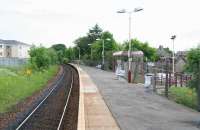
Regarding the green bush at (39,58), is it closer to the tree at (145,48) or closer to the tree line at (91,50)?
the tree line at (91,50)

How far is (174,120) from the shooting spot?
652 inches

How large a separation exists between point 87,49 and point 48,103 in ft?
445

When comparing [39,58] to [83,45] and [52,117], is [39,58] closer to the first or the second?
[52,117]

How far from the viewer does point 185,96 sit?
78.0 ft

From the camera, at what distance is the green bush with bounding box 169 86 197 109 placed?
71.7ft

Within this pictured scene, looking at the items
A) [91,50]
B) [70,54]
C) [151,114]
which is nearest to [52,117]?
[151,114]

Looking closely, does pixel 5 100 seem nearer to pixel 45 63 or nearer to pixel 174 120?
pixel 174 120

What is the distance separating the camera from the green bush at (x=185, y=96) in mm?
21859

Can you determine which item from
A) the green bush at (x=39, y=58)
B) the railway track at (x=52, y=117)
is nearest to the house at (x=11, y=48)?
the green bush at (x=39, y=58)

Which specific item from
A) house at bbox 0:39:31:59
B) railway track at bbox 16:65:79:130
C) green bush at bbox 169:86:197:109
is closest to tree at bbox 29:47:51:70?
railway track at bbox 16:65:79:130

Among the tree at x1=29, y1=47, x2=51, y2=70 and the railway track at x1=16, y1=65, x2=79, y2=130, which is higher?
the tree at x1=29, y1=47, x2=51, y2=70

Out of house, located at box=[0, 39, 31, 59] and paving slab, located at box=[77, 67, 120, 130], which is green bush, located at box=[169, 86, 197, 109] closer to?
paving slab, located at box=[77, 67, 120, 130]

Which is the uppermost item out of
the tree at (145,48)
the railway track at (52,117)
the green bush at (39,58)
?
the tree at (145,48)

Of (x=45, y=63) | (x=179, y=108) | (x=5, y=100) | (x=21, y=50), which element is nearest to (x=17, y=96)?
(x=5, y=100)
